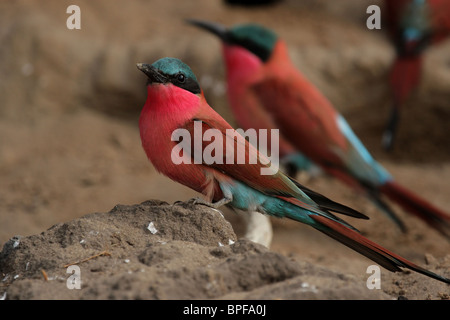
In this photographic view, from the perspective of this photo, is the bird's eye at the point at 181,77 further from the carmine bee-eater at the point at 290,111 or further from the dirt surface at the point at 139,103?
the carmine bee-eater at the point at 290,111

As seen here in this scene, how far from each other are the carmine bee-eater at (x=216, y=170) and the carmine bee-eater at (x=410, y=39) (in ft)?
14.4

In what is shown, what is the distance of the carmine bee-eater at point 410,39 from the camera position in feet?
22.7

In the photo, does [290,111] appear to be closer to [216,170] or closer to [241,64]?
[241,64]

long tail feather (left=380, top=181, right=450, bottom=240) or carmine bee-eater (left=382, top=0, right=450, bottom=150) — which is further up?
A: carmine bee-eater (left=382, top=0, right=450, bottom=150)

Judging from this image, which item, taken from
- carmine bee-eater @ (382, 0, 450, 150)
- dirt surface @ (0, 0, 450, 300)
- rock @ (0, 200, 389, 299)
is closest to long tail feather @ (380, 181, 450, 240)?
dirt surface @ (0, 0, 450, 300)

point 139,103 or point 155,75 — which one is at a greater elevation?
point 139,103

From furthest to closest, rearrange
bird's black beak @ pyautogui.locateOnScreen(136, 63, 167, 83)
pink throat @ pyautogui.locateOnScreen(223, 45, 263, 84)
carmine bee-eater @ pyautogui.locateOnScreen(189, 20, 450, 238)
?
pink throat @ pyautogui.locateOnScreen(223, 45, 263, 84)
carmine bee-eater @ pyautogui.locateOnScreen(189, 20, 450, 238)
bird's black beak @ pyautogui.locateOnScreen(136, 63, 167, 83)

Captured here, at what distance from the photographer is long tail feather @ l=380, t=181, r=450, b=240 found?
4.34 m

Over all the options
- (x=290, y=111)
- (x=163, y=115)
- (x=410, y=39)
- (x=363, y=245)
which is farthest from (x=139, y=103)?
(x=363, y=245)

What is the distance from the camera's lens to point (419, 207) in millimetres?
4551

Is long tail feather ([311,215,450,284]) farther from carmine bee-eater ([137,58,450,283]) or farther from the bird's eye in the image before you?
the bird's eye

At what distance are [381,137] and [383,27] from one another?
147 cm

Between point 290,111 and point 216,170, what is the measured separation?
2567mm

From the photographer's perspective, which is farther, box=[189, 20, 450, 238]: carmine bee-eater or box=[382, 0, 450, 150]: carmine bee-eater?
box=[382, 0, 450, 150]: carmine bee-eater
